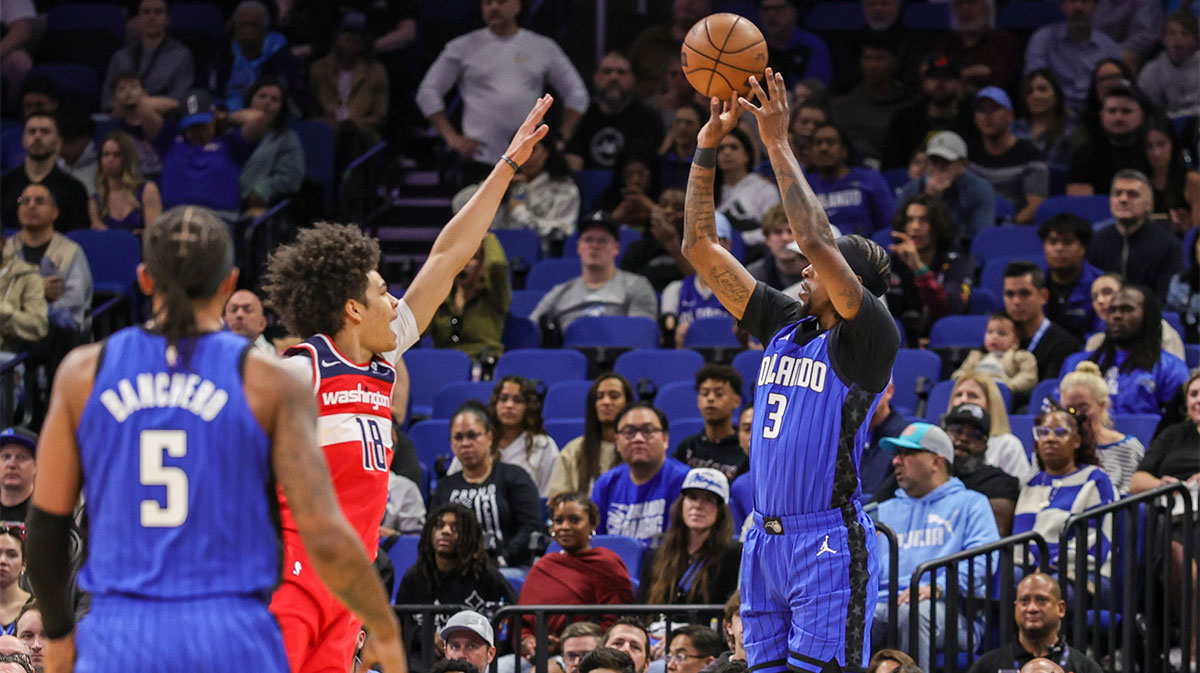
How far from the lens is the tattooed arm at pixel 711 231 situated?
19.2 feet

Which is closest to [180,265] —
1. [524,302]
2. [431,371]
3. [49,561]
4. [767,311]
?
[49,561]

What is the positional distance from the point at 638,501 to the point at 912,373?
225 centimetres

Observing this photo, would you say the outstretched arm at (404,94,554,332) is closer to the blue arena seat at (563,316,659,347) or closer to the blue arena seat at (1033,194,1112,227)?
the blue arena seat at (563,316,659,347)

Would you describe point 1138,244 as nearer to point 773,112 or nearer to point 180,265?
point 773,112

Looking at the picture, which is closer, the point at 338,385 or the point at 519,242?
the point at 338,385

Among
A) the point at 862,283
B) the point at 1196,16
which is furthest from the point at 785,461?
the point at 1196,16

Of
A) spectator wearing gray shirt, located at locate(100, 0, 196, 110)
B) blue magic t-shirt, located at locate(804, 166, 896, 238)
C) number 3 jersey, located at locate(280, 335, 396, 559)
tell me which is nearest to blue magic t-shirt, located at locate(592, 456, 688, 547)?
blue magic t-shirt, located at locate(804, 166, 896, 238)

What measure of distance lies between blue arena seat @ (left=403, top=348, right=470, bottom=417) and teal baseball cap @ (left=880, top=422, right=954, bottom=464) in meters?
3.79

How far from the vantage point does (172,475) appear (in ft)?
11.9

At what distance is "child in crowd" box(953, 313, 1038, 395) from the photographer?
10438 millimetres

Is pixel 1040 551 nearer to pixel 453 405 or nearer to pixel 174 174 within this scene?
pixel 453 405

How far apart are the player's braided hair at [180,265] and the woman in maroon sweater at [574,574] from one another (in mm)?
5057

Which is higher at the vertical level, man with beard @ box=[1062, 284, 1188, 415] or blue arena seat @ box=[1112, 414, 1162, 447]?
man with beard @ box=[1062, 284, 1188, 415]

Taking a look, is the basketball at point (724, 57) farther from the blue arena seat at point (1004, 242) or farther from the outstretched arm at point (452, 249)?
the blue arena seat at point (1004, 242)
